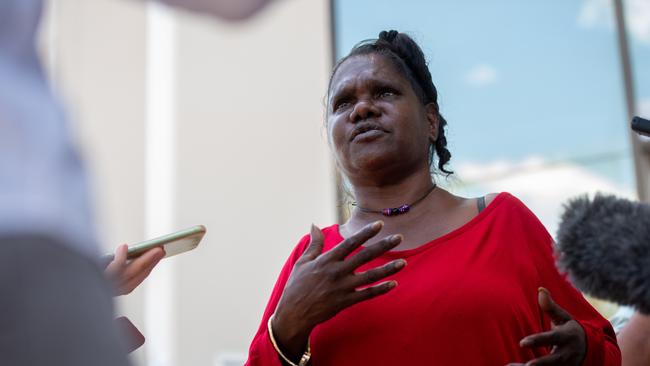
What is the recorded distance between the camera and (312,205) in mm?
6859

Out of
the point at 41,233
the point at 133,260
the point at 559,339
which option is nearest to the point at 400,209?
the point at 559,339

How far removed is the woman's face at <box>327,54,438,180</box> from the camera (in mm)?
2125

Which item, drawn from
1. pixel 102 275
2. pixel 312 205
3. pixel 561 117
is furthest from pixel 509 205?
pixel 312 205

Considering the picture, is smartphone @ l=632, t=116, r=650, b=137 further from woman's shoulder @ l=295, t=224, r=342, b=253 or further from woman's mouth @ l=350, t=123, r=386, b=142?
woman's shoulder @ l=295, t=224, r=342, b=253

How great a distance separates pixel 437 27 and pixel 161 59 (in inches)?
94.5

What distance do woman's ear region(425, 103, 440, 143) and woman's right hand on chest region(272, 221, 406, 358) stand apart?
62 centimetres

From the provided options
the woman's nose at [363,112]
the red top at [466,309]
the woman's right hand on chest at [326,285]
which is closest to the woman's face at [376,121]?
the woman's nose at [363,112]

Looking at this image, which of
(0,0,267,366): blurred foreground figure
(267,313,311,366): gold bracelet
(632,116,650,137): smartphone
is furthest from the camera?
(267,313,311,366): gold bracelet

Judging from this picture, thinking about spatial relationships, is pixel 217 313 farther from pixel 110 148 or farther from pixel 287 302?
pixel 287 302

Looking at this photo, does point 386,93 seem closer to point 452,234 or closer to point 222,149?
point 452,234

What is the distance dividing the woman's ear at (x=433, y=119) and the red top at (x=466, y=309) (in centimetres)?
37

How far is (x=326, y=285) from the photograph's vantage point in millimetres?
1772

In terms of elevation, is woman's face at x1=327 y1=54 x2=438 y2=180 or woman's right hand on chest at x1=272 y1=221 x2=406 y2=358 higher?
woman's face at x1=327 y1=54 x2=438 y2=180

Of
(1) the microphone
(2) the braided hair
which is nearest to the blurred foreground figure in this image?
(1) the microphone
